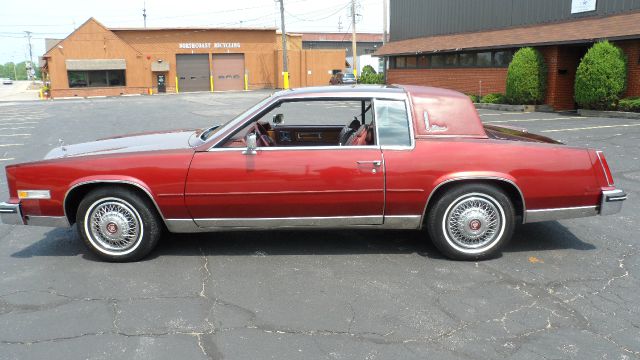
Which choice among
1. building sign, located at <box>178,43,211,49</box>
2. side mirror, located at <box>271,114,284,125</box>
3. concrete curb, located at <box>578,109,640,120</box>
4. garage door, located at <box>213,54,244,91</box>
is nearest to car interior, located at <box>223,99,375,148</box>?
side mirror, located at <box>271,114,284,125</box>

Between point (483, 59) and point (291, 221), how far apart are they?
21748 mm

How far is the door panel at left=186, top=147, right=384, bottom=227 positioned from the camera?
4309mm

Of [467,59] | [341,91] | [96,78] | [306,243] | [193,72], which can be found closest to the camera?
[341,91]

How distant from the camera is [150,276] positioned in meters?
4.27

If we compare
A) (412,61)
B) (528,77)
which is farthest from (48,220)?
(412,61)

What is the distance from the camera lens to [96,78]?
4747cm

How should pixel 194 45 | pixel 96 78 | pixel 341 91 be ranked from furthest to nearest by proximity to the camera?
pixel 194 45 < pixel 96 78 < pixel 341 91

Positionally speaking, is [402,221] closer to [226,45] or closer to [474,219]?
[474,219]

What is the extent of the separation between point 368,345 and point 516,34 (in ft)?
71.7

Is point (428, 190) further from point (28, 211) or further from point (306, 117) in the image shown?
point (306, 117)

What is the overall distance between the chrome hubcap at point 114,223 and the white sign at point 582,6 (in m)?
20.0

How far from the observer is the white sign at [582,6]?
752 inches

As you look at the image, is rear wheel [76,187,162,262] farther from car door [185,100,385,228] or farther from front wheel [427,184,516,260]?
front wheel [427,184,516,260]

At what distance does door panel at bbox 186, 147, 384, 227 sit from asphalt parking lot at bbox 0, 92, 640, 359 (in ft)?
1.77
